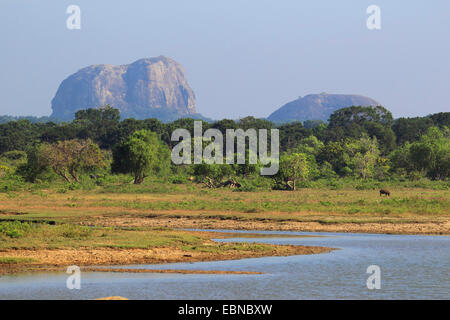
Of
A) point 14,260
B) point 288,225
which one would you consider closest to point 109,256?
point 14,260

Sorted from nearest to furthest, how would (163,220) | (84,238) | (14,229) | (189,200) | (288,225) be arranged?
(14,229), (84,238), (288,225), (163,220), (189,200)

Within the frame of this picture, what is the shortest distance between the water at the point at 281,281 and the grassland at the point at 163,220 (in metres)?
1.83

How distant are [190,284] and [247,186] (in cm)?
4159

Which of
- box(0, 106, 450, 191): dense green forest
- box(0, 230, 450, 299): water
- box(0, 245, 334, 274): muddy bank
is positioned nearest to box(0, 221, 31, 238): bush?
box(0, 245, 334, 274): muddy bank

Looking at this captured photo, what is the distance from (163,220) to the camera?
36594 millimetres

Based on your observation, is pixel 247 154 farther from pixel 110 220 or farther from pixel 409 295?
pixel 409 295

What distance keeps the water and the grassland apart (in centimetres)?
183

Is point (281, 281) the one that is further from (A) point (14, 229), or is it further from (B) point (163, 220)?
(B) point (163, 220)

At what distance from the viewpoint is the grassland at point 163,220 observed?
23.4 m

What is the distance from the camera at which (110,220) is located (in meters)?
36.2

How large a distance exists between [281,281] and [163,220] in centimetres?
1797

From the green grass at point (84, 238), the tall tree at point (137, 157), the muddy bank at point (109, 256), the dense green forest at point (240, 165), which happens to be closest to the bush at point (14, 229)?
the green grass at point (84, 238)

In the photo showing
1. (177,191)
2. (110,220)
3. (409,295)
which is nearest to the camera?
(409,295)

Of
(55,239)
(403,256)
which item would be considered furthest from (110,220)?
(403,256)
